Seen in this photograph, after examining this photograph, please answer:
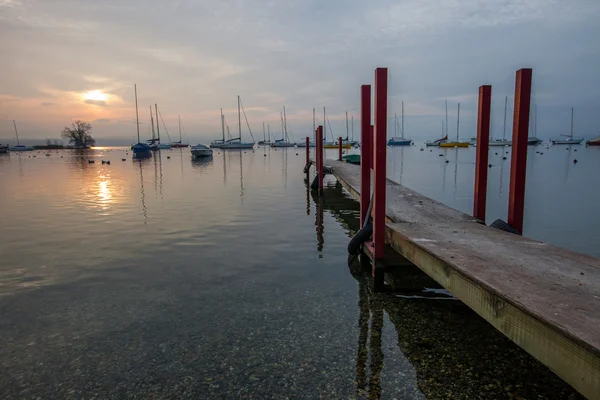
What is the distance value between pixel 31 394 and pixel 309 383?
10.3ft

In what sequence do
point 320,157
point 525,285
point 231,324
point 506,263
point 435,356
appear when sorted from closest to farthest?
point 525,285, point 506,263, point 435,356, point 231,324, point 320,157

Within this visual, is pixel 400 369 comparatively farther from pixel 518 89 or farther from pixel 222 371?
pixel 518 89

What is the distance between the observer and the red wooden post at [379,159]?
254 inches

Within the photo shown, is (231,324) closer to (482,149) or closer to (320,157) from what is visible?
(482,149)

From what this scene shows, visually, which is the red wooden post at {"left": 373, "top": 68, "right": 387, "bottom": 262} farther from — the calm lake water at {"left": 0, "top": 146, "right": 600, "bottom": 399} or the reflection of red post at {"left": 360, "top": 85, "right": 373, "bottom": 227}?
the reflection of red post at {"left": 360, "top": 85, "right": 373, "bottom": 227}

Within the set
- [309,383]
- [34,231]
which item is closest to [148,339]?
[309,383]

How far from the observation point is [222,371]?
4684 mm

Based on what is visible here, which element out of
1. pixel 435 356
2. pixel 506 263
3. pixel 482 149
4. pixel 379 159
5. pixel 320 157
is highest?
pixel 482 149

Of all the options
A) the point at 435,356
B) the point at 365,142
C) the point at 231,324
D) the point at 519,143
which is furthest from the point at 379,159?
the point at 231,324

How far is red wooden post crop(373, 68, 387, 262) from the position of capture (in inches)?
254

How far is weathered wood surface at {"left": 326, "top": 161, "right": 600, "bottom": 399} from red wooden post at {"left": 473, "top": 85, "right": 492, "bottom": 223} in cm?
153

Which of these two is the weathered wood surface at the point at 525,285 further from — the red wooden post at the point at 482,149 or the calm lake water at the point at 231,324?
the red wooden post at the point at 482,149

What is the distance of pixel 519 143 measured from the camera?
23.2 ft

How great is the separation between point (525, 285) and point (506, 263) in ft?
2.59
